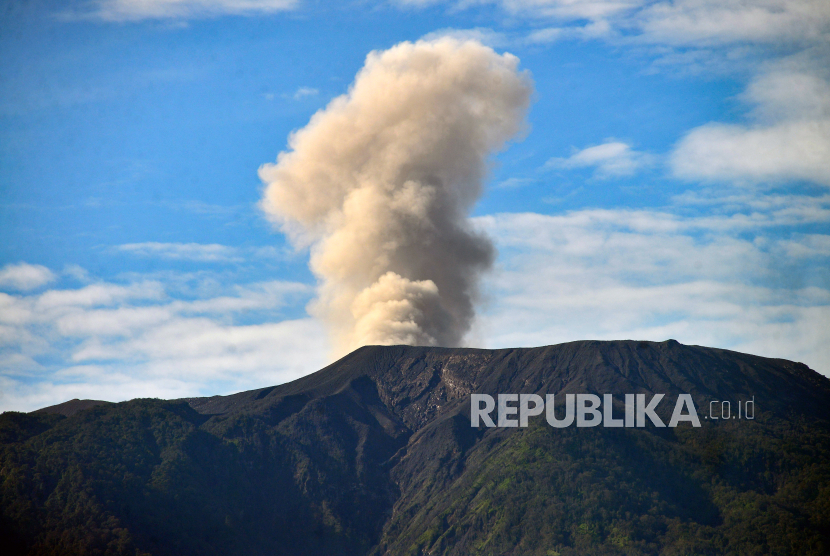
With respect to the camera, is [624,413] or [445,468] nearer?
[624,413]

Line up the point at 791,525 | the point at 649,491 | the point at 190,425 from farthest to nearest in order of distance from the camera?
the point at 190,425 < the point at 649,491 < the point at 791,525

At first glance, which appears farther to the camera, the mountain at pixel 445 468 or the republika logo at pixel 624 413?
the republika logo at pixel 624 413

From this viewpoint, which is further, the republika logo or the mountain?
the republika logo

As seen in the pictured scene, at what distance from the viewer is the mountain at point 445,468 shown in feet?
311

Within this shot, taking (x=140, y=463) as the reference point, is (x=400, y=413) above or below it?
above

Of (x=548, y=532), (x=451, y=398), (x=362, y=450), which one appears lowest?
(x=548, y=532)

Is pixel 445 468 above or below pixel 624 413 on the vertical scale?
below

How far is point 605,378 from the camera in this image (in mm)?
119000

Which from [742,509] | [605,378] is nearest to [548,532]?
[742,509]

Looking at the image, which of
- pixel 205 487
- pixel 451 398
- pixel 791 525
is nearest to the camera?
pixel 791 525

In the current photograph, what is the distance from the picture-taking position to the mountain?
94.8m

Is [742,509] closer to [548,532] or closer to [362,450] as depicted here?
[548,532]

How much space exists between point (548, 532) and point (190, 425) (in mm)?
50033

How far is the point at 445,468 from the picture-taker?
114 meters
